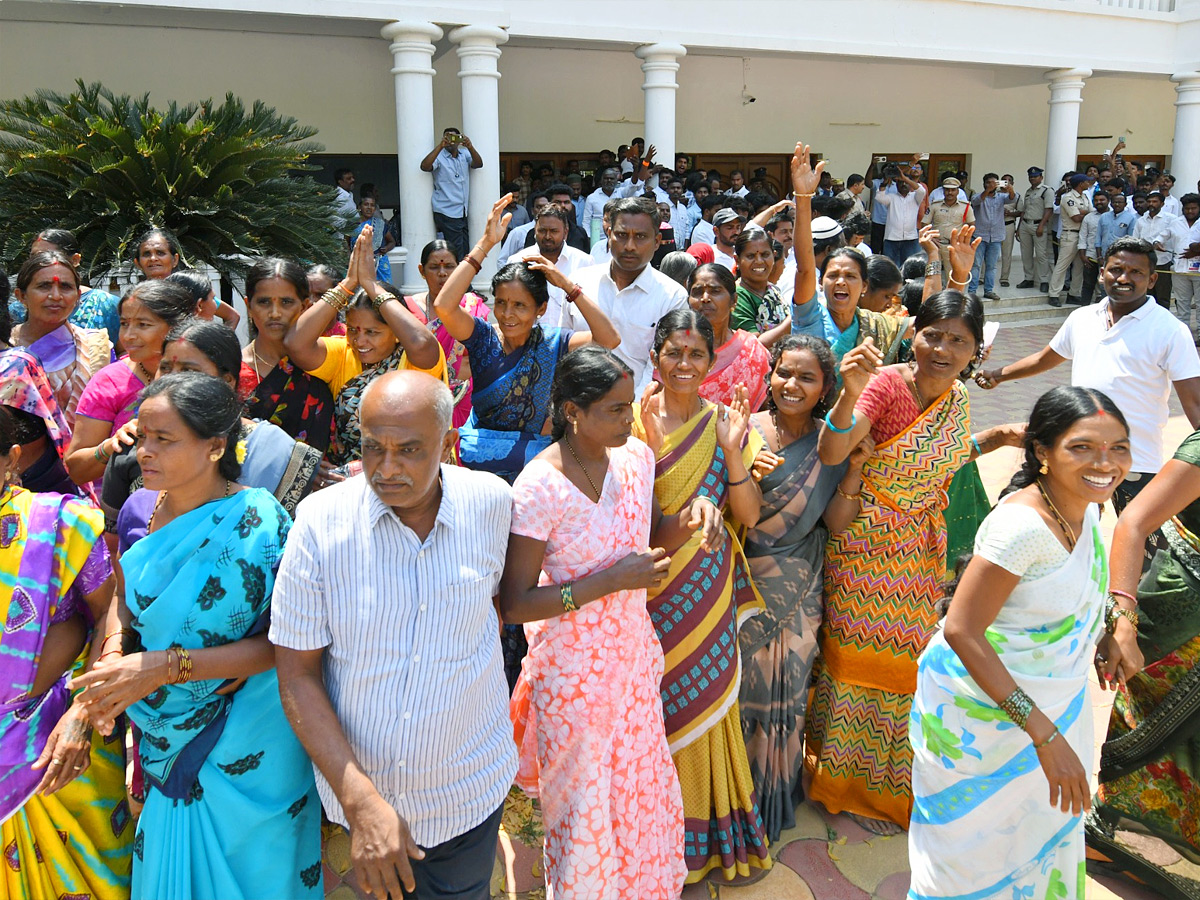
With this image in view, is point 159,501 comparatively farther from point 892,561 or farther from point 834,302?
point 834,302

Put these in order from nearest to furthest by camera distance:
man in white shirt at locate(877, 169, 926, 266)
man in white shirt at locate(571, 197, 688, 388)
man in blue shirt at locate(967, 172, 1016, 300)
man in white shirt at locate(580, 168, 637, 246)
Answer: man in white shirt at locate(571, 197, 688, 388) → man in white shirt at locate(580, 168, 637, 246) → man in white shirt at locate(877, 169, 926, 266) → man in blue shirt at locate(967, 172, 1016, 300)

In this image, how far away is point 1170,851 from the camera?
114 inches

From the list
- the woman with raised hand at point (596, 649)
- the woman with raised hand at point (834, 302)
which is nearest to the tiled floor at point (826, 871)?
the woman with raised hand at point (596, 649)

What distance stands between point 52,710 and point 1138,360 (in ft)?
13.6

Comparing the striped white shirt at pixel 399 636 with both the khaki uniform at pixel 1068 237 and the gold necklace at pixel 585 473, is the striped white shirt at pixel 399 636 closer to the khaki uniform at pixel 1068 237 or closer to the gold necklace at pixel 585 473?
the gold necklace at pixel 585 473

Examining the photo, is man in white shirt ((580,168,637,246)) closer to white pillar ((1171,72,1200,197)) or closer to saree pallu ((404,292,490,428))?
saree pallu ((404,292,490,428))

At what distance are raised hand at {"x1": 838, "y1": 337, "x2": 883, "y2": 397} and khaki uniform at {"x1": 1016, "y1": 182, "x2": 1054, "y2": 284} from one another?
13.1 meters

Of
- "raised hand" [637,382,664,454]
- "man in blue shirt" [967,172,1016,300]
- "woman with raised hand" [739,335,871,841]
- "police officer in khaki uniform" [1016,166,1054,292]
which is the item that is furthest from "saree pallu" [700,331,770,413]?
"police officer in khaki uniform" [1016,166,1054,292]

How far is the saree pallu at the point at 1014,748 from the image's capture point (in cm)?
216

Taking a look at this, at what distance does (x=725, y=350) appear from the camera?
3.66 meters

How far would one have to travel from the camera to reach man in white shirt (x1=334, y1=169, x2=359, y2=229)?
6.75 meters

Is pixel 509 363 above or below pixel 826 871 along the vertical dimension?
above

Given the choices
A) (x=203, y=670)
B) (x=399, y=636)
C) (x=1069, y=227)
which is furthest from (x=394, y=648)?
(x=1069, y=227)

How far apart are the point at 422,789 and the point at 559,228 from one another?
3530 millimetres
